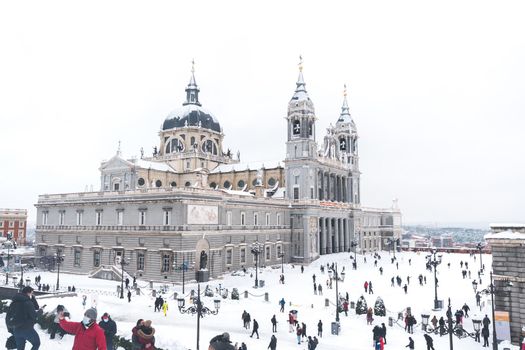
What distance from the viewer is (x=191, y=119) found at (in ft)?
266

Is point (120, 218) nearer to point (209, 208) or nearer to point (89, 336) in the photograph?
point (209, 208)

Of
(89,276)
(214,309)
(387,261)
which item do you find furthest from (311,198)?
(214,309)

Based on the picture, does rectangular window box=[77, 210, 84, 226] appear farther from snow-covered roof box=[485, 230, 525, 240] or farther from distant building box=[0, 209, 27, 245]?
snow-covered roof box=[485, 230, 525, 240]

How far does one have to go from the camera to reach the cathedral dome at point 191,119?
266ft

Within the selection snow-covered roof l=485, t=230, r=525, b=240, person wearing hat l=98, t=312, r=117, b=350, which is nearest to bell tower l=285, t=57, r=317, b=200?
snow-covered roof l=485, t=230, r=525, b=240

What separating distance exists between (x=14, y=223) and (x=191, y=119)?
4401 centimetres

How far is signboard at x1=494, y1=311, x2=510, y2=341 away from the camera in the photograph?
82.8 feet

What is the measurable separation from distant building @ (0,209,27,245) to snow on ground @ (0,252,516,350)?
139 feet

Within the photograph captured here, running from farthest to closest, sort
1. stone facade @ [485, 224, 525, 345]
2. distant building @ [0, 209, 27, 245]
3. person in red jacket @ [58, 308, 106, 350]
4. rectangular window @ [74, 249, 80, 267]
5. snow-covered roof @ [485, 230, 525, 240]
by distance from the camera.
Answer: distant building @ [0, 209, 27, 245], rectangular window @ [74, 249, 80, 267], snow-covered roof @ [485, 230, 525, 240], stone facade @ [485, 224, 525, 345], person in red jacket @ [58, 308, 106, 350]

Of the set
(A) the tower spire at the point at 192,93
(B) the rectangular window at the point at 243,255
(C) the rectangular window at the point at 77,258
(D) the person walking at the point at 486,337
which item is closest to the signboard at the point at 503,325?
(D) the person walking at the point at 486,337

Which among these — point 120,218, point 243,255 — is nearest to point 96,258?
point 120,218

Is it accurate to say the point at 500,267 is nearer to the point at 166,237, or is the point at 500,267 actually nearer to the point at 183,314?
the point at 183,314

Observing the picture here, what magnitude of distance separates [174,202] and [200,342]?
26.1 m

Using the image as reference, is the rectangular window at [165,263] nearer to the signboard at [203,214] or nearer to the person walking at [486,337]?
the signboard at [203,214]
